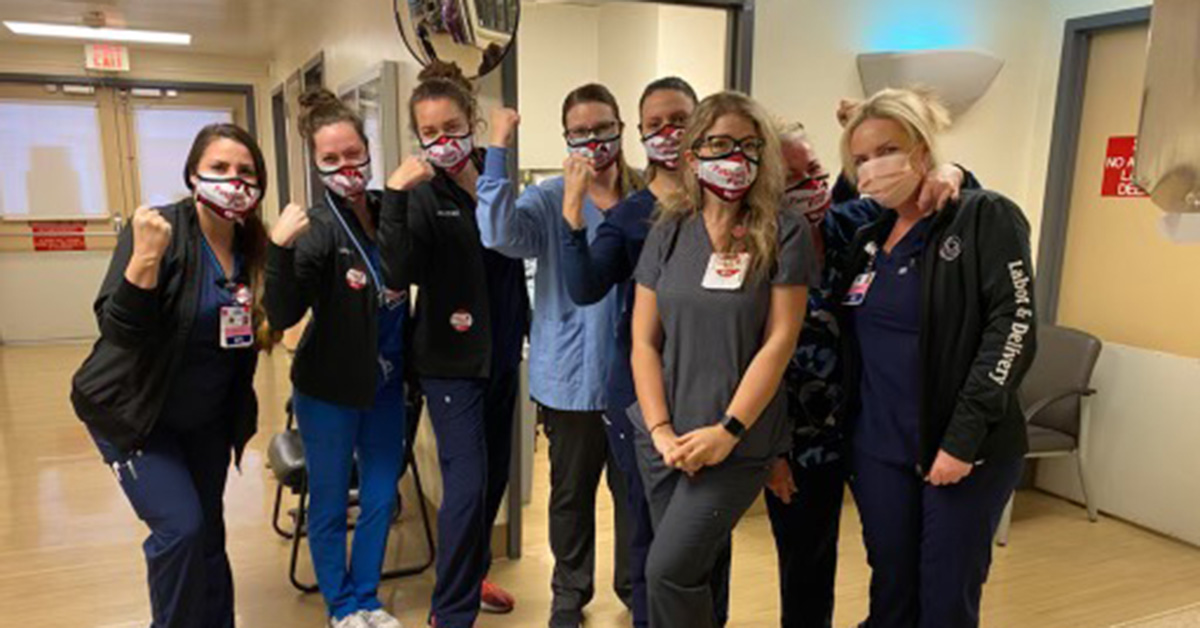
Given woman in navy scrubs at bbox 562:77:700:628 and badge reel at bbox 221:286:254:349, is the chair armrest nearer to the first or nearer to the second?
woman in navy scrubs at bbox 562:77:700:628

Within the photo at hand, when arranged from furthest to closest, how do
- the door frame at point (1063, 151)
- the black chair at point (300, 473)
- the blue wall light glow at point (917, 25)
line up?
1. the door frame at point (1063, 151)
2. the blue wall light glow at point (917, 25)
3. the black chair at point (300, 473)

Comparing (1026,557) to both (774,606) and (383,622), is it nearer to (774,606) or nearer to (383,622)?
(774,606)

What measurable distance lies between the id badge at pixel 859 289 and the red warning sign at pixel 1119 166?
2.32 metres

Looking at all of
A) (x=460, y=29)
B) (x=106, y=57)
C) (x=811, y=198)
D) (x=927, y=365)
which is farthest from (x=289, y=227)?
(x=106, y=57)

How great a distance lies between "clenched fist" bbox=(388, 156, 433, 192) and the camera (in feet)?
6.70

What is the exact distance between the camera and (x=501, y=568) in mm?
2922

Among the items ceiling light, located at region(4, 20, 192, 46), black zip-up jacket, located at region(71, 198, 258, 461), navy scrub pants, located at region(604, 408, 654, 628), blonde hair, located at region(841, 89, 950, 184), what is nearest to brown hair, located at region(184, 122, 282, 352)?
black zip-up jacket, located at region(71, 198, 258, 461)

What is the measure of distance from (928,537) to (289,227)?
1.62 metres

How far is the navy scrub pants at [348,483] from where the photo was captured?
87.9 inches

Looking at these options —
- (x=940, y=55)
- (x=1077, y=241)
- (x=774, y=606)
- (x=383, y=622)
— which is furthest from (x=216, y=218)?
(x=1077, y=241)

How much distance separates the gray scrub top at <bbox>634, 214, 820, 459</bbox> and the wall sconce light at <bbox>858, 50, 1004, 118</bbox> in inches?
74.5

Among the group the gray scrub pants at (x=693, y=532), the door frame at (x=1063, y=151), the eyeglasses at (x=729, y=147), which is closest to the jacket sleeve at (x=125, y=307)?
the gray scrub pants at (x=693, y=532)

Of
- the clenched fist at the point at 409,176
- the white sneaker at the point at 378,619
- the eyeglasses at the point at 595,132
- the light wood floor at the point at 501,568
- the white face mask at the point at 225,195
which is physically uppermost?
the eyeglasses at the point at 595,132

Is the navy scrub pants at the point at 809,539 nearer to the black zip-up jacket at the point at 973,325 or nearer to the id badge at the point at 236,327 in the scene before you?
the black zip-up jacket at the point at 973,325
